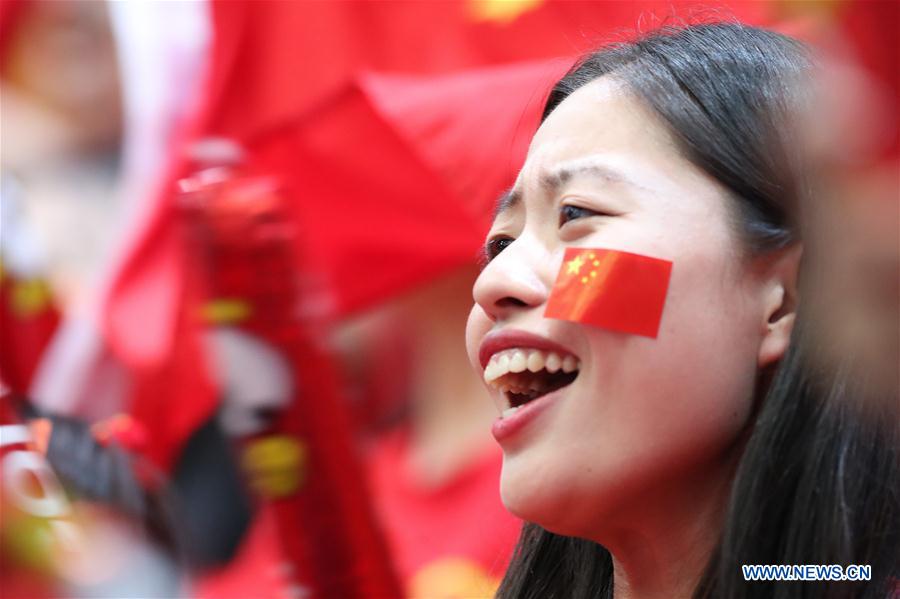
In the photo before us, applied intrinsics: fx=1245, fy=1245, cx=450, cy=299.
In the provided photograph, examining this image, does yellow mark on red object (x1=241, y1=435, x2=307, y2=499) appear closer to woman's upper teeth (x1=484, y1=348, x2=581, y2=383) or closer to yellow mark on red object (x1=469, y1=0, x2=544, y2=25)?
woman's upper teeth (x1=484, y1=348, x2=581, y2=383)

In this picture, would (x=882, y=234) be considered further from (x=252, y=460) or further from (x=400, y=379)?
(x=400, y=379)

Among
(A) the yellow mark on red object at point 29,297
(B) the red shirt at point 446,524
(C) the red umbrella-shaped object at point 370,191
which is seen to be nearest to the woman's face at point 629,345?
(B) the red shirt at point 446,524

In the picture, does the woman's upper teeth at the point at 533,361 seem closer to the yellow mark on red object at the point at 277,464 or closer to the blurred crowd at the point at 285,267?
the blurred crowd at the point at 285,267

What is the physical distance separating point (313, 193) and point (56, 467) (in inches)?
37.9

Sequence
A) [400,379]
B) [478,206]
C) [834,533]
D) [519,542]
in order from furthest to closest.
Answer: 1. [400,379]
2. [478,206]
3. [519,542]
4. [834,533]

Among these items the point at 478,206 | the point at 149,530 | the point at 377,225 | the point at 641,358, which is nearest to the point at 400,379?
the point at 377,225

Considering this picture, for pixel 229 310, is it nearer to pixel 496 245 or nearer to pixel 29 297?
pixel 496 245

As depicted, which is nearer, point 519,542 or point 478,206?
point 519,542

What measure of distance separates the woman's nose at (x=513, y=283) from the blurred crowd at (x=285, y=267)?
179 mm

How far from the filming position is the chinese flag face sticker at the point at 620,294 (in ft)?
2.55

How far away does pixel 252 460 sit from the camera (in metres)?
1.23

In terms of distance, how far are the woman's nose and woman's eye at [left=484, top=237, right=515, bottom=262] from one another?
6 cm

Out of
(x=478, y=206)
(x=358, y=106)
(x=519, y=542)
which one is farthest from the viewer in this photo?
(x=358, y=106)

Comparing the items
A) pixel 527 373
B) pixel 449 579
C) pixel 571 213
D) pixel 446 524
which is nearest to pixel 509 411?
pixel 527 373
